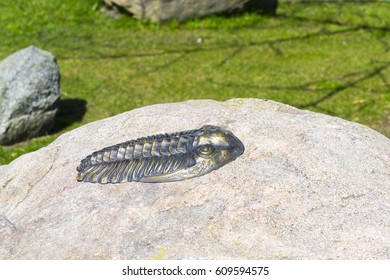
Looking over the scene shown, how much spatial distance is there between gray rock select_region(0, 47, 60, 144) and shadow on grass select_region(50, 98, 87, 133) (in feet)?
0.87

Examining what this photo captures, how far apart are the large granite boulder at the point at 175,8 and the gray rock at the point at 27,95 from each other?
9.33ft

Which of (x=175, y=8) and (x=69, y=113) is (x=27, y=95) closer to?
(x=69, y=113)

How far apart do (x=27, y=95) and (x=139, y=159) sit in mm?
3038

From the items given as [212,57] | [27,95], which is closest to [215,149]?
[27,95]

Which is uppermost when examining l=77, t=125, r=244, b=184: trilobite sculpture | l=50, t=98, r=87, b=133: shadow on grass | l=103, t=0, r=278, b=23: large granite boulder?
l=77, t=125, r=244, b=184: trilobite sculpture

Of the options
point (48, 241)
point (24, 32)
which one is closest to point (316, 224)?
point (48, 241)

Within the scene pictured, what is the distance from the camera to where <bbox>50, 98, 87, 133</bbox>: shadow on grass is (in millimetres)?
6656

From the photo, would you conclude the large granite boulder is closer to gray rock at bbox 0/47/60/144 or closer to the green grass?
the green grass

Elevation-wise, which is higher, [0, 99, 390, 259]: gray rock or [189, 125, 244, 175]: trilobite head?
[189, 125, 244, 175]: trilobite head

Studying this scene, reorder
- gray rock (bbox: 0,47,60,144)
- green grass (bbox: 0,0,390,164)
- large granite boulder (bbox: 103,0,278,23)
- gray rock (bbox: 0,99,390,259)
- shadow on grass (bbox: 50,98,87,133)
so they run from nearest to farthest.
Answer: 1. gray rock (bbox: 0,99,390,259)
2. gray rock (bbox: 0,47,60,144)
3. shadow on grass (bbox: 50,98,87,133)
4. green grass (bbox: 0,0,390,164)
5. large granite boulder (bbox: 103,0,278,23)

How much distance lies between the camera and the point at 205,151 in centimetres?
330

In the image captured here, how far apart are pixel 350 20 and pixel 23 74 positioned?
4977 mm

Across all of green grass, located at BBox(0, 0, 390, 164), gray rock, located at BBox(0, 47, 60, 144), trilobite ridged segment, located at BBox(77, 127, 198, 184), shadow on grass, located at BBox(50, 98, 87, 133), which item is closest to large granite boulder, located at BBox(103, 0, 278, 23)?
green grass, located at BBox(0, 0, 390, 164)
